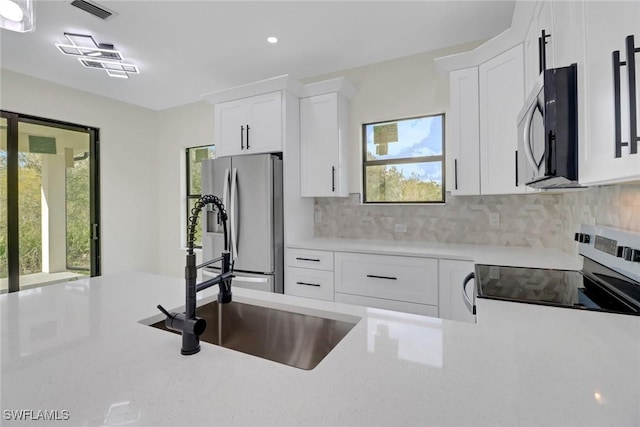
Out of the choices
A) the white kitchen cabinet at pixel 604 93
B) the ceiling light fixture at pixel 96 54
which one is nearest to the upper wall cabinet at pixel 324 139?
the ceiling light fixture at pixel 96 54

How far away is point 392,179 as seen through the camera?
10.00 ft

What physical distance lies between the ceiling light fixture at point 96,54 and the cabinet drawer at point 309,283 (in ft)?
8.46

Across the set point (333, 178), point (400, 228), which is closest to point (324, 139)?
point (333, 178)

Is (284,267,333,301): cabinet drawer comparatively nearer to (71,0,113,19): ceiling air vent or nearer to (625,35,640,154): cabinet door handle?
(625,35,640,154): cabinet door handle

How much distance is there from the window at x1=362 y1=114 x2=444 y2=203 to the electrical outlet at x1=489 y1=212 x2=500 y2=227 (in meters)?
0.43

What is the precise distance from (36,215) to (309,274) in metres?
3.13

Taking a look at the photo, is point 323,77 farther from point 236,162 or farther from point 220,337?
point 220,337

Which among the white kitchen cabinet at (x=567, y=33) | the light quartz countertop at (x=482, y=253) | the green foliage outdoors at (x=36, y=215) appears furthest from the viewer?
the green foliage outdoors at (x=36, y=215)

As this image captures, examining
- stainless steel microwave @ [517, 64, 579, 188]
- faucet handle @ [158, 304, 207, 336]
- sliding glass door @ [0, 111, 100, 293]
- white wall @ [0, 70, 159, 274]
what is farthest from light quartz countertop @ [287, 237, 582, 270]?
sliding glass door @ [0, 111, 100, 293]

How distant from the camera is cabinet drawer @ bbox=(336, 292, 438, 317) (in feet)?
7.22

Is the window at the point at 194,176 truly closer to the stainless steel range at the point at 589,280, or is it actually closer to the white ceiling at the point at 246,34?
the white ceiling at the point at 246,34

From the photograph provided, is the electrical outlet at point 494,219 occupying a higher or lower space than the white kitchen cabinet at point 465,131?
lower

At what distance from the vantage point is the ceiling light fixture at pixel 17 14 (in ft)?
3.42

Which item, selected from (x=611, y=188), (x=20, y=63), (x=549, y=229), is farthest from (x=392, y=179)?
(x=20, y=63)
